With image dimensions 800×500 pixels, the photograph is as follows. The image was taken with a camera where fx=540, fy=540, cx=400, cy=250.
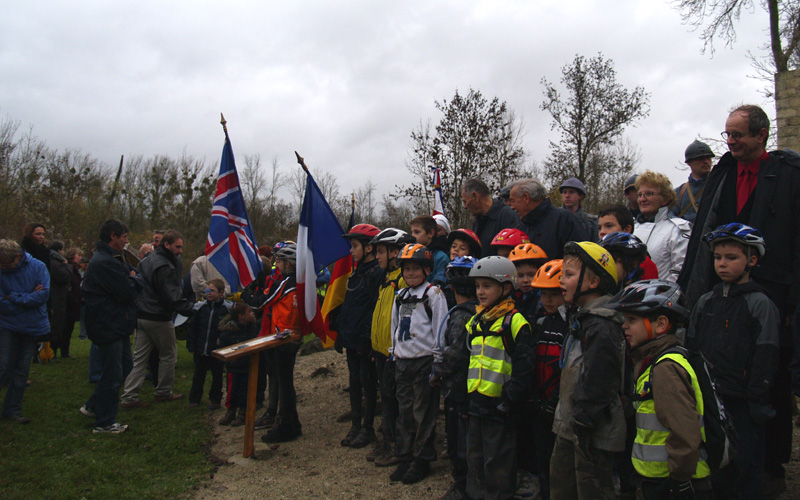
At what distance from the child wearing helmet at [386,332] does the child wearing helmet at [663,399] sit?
106 inches

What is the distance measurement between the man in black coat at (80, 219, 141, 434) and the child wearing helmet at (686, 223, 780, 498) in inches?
240

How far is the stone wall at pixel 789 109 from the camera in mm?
10633

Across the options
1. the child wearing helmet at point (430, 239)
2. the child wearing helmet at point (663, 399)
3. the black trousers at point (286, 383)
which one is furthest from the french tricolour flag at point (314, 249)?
the child wearing helmet at point (663, 399)

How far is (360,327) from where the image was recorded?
5824mm

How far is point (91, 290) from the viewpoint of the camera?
6.50m

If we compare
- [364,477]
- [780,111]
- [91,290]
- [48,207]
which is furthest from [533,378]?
[48,207]

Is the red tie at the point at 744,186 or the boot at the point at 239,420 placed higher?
the red tie at the point at 744,186

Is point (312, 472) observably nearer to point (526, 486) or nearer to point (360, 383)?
point (360, 383)

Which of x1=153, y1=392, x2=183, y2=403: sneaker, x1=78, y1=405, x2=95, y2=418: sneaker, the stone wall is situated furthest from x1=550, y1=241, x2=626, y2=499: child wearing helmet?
the stone wall

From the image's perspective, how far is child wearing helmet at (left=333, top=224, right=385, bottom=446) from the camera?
5.84 meters

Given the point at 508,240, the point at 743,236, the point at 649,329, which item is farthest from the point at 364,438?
the point at 743,236

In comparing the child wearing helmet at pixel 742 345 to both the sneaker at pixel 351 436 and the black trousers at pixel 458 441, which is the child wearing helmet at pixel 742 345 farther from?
the sneaker at pixel 351 436

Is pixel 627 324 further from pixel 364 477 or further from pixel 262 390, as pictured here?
pixel 262 390

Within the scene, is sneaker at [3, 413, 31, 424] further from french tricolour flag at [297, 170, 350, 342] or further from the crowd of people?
french tricolour flag at [297, 170, 350, 342]
